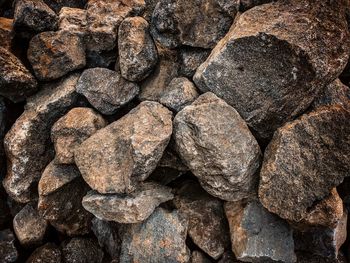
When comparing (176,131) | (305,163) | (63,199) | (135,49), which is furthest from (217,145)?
(63,199)

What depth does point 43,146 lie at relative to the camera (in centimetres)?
388

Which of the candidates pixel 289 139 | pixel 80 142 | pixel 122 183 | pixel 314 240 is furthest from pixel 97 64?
pixel 314 240

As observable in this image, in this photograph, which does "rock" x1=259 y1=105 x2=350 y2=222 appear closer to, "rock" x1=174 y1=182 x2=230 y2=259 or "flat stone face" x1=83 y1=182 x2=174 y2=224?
"rock" x1=174 y1=182 x2=230 y2=259

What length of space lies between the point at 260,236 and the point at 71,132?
2262 millimetres

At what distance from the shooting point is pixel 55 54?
3721 millimetres

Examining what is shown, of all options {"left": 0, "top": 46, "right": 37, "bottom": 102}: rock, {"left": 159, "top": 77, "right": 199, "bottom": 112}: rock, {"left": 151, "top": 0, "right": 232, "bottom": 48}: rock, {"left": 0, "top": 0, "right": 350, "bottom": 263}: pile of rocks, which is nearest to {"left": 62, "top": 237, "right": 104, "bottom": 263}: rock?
{"left": 0, "top": 0, "right": 350, "bottom": 263}: pile of rocks

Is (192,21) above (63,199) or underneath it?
above

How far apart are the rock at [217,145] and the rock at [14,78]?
1.81 metres

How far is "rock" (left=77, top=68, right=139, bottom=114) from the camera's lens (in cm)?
364

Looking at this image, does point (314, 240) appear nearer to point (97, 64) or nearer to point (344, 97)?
point (344, 97)

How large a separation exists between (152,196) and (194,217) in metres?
0.56

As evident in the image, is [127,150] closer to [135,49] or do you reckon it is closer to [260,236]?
[135,49]

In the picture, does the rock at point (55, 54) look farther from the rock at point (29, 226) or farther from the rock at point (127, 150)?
the rock at point (29, 226)

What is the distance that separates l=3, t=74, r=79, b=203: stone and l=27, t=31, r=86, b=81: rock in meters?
0.16
